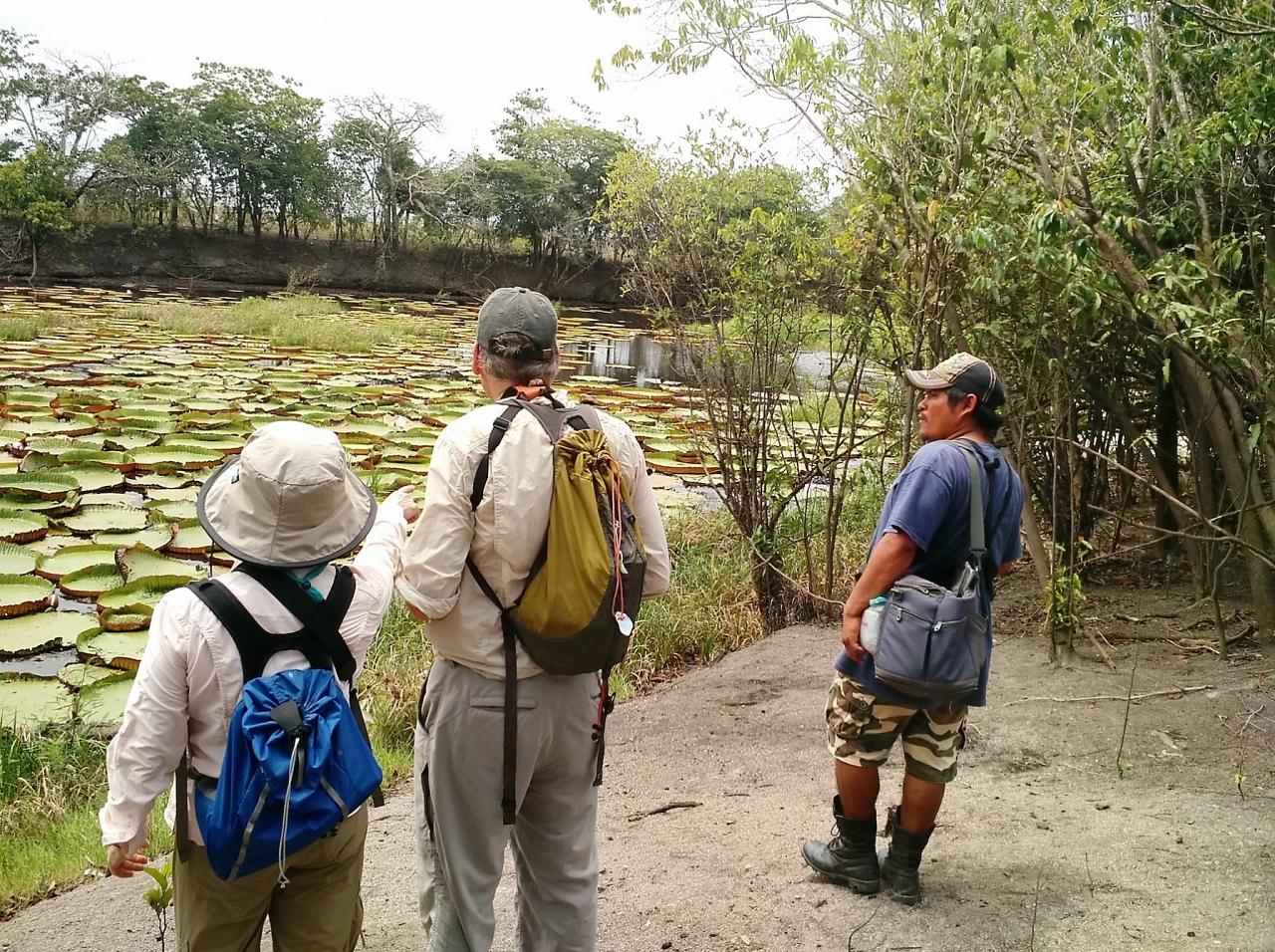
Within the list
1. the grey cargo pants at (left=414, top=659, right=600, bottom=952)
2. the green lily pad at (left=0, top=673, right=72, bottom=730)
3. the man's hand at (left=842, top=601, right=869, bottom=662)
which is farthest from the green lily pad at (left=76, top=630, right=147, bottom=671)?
the man's hand at (left=842, top=601, right=869, bottom=662)

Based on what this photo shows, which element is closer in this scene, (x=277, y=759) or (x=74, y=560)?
(x=277, y=759)

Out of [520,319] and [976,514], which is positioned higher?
[520,319]

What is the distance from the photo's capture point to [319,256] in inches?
1204

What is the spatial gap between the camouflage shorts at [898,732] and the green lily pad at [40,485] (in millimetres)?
6317

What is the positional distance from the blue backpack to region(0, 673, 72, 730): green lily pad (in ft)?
Result: 10.1

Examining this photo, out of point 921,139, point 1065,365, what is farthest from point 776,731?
point 921,139

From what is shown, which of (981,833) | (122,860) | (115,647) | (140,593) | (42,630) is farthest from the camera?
(140,593)

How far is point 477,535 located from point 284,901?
73cm

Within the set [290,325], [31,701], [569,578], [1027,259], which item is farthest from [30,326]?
[569,578]

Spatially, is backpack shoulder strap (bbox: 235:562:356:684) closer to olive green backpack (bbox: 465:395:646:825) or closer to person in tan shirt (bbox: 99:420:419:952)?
person in tan shirt (bbox: 99:420:419:952)

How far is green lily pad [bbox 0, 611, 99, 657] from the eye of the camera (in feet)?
15.8

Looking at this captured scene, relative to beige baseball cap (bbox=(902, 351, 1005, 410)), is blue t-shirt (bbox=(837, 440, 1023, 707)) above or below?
below

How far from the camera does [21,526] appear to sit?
6250 mm

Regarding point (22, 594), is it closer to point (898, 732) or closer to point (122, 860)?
point (122, 860)
